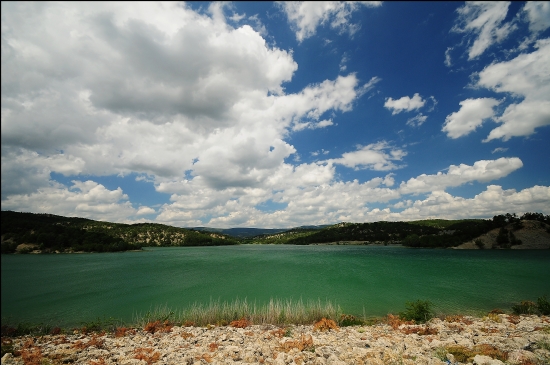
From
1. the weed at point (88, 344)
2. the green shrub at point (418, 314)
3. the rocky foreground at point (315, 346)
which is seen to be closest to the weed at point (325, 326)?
the rocky foreground at point (315, 346)

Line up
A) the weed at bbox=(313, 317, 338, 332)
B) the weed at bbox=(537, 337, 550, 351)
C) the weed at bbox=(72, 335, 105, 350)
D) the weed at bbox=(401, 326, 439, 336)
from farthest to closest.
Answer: the weed at bbox=(313, 317, 338, 332) < the weed at bbox=(401, 326, 439, 336) < the weed at bbox=(72, 335, 105, 350) < the weed at bbox=(537, 337, 550, 351)

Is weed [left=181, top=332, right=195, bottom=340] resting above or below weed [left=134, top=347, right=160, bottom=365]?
below

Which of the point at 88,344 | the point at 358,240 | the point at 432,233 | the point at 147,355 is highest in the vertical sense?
the point at 147,355

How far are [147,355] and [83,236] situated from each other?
128 meters

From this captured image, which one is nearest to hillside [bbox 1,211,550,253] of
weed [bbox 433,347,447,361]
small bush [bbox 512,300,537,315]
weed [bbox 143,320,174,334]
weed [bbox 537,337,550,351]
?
weed [bbox 143,320,174,334]

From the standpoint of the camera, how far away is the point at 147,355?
1157cm

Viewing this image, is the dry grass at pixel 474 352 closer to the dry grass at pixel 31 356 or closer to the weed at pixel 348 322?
the weed at pixel 348 322

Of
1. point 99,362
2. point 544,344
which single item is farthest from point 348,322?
point 99,362

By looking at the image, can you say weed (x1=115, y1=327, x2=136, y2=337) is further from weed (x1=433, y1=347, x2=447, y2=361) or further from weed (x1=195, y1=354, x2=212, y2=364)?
weed (x1=433, y1=347, x2=447, y2=361)

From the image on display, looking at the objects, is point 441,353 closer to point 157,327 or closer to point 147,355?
point 147,355

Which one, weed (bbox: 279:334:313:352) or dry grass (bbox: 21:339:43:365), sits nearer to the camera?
dry grass (bbox: 21:339:43:365)

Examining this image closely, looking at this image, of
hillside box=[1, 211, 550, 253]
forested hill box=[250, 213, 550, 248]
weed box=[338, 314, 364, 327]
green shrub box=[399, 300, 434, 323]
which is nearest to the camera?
weed box=[338, 314, 364, 327]

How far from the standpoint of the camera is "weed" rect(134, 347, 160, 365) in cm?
1105

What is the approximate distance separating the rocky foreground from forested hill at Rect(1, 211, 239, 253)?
132ft
